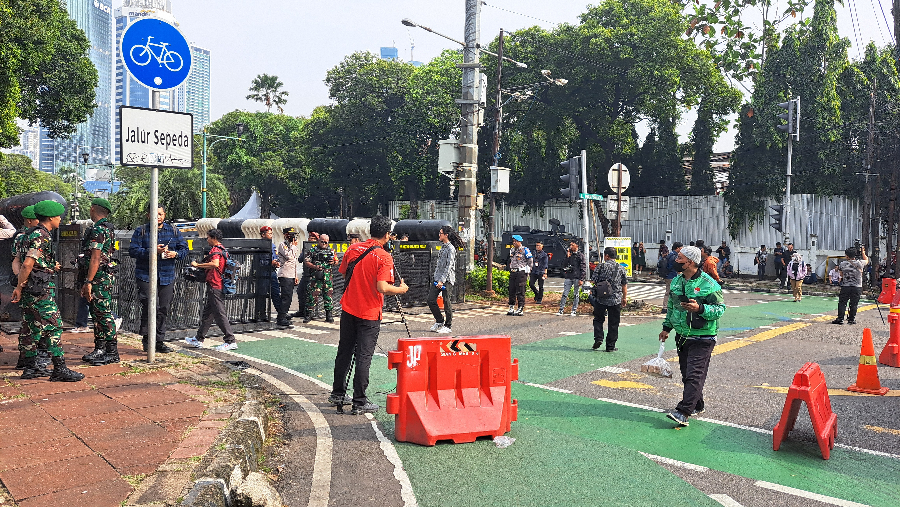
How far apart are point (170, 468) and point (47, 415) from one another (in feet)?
6.12

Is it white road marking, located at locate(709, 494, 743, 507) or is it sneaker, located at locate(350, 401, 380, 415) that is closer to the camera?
white road marking, located at locate(709, 494, 743, 507)

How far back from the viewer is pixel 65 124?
94.5ft

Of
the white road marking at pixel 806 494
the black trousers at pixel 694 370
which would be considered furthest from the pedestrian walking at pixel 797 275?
the white road marking at pixel 806 494

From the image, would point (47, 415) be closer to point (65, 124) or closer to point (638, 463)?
point (638, 463)

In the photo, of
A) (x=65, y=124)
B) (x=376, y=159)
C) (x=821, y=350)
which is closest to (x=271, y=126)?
(x=376, y=159)

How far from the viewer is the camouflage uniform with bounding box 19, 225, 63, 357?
6.94m

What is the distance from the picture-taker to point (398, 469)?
5113 millimetres

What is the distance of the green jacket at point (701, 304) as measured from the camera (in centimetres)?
661

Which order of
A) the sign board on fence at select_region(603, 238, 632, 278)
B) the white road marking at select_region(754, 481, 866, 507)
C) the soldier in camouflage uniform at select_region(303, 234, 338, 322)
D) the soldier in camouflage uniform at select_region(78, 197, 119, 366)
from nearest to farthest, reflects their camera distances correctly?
the white road marking at select_region(754, 481, 866, 507) < the soldier in camouflage uniform at select_region(78, 197, 119, 366) < the soldier in camouflage uniform at select_region(303, 234, 338, 322) < the sign board on fence at select_region(603, 238, 632, 278)

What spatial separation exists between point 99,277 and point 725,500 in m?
6.42

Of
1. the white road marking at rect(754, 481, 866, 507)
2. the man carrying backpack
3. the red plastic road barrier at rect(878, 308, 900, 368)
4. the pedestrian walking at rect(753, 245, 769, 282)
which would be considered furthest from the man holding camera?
the pedestrian walking at rect(753, 245, 769, 282)

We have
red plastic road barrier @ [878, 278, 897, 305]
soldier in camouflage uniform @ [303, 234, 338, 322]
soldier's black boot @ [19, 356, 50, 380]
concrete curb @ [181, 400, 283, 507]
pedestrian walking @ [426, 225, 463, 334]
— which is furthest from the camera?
red plastic road barrier @ [878, 278, 897, 305]

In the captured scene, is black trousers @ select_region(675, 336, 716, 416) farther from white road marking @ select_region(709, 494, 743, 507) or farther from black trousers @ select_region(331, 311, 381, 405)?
black trousers @ select_region(331, 311, 381, 405)

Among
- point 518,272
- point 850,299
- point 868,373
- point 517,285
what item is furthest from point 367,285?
point 850,299
